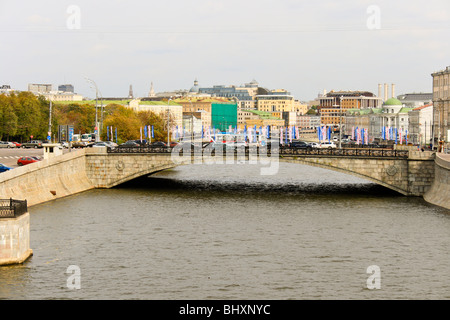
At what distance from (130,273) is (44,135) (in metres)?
88.7

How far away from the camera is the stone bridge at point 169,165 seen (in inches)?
2579

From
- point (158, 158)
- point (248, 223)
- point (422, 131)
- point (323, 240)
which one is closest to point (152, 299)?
point (323, 240)

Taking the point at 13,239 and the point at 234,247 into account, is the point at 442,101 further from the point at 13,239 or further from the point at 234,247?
the point at 13,239

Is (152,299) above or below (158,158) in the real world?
below

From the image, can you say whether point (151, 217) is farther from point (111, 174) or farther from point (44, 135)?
point (44, 135)

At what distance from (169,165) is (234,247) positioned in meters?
29.7

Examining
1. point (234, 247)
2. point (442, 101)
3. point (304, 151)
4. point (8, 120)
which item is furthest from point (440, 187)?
point (442, 101)

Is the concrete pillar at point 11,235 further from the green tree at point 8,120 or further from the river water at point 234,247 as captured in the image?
the green tree at point 8,120

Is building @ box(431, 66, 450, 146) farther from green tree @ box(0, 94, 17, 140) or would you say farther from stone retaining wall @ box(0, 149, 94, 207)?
stone retaining wall @ box(0, 149, 94, 207)

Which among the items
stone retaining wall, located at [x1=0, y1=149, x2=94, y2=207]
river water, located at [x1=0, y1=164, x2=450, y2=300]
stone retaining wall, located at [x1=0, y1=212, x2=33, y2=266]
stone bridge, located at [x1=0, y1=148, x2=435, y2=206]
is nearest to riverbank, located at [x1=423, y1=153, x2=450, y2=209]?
river water, located at [x1=0, y1=164, x2=450, y2=300]

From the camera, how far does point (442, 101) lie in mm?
154250

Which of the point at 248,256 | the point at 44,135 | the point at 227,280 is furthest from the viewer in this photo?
the point at 44,135

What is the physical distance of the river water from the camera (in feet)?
119
